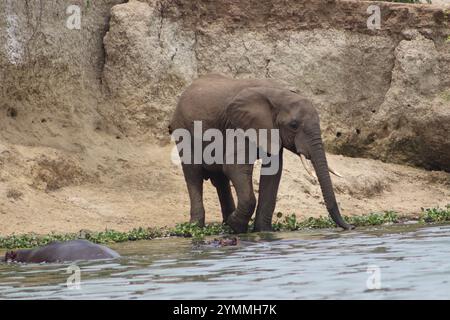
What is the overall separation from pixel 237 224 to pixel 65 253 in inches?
153

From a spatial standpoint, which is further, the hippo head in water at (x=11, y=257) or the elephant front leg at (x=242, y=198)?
the elephant front leg at (x=242, y=198)

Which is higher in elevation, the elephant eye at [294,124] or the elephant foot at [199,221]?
the elephant eye at [294,124]

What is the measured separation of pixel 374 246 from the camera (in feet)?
48.2

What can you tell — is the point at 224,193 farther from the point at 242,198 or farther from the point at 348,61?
the point at 348,61

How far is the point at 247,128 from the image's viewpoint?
58.1 ft

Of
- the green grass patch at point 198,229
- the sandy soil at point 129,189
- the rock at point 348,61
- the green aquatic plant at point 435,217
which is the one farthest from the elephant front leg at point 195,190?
the rock at point 348,61

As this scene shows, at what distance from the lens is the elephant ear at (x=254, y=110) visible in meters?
17.7

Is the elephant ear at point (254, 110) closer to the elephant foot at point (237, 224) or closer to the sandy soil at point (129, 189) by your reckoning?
the elephant foot at point (237, 224)

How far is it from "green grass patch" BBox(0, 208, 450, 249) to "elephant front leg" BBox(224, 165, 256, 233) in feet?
1.11

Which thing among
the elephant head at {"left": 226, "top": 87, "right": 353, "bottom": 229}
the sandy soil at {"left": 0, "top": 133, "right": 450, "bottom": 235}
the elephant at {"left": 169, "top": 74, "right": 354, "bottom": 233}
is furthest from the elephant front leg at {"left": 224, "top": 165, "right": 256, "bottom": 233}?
the sandy soil at {"left": 0, "top": 133, "right": 450, "bottom": 235}

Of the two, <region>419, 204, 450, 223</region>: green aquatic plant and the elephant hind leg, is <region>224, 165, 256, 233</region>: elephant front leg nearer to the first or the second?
the elephant hind leg

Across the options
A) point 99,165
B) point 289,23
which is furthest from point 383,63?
point 99,165

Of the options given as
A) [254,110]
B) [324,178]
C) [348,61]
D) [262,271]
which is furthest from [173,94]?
[262,271]

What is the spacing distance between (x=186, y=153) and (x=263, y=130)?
4.66ft
